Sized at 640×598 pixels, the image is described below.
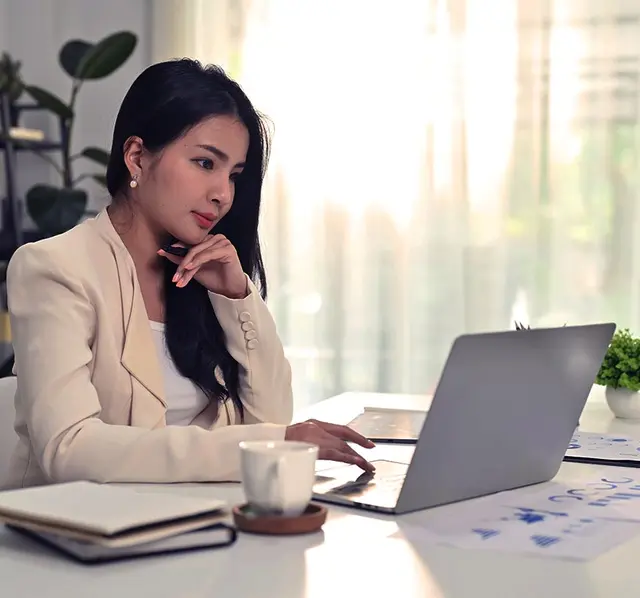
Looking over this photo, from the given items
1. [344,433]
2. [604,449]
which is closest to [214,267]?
[344,433]

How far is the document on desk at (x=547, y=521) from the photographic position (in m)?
0.86

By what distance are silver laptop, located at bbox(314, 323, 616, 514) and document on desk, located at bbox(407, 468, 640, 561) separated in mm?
29

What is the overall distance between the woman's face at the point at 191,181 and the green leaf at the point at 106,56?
2.01 m

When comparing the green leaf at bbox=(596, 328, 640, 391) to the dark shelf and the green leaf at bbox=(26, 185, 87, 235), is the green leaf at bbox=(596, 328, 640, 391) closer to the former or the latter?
the green leaf at bbox=(26, 185, 87, 235)

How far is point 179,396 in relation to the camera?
5.20 feet

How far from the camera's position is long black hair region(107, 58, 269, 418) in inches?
63.1

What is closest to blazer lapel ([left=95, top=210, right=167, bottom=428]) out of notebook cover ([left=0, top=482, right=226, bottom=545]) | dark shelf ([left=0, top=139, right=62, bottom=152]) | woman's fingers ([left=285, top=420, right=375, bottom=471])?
woman's fingers ([left=285, top=420, right=375, bottom=471])

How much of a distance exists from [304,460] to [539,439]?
0.35 meters

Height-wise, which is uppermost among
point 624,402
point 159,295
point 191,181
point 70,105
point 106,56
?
point 106,56

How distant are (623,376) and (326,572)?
111 cm

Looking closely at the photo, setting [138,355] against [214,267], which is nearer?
[138,355]

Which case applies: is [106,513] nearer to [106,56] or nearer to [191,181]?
[191,181]

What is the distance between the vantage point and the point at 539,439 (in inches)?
43.4

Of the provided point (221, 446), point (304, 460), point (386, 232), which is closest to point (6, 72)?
point (386, 232)
